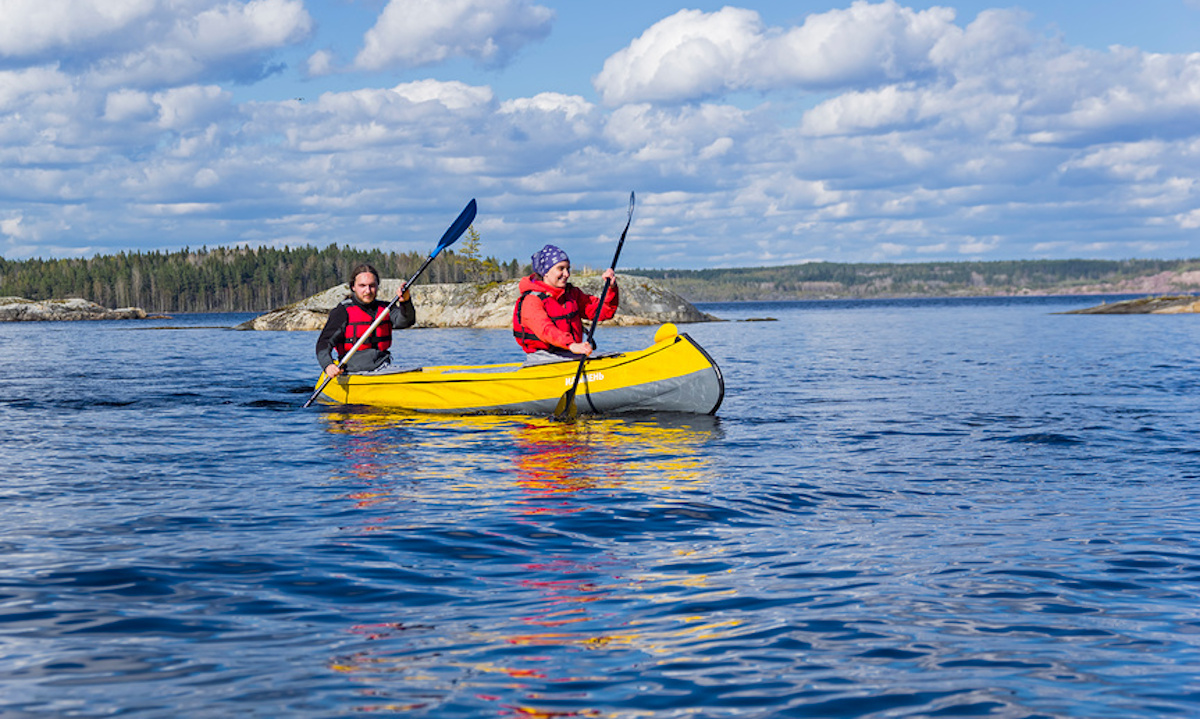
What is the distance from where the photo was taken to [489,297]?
70562 mm

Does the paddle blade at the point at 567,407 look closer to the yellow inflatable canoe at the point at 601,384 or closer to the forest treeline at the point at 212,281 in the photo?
the yellow inflatable canoe at the point at 601,384

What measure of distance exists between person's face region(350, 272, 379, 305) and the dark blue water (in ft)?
8.05

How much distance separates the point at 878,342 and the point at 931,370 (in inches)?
675

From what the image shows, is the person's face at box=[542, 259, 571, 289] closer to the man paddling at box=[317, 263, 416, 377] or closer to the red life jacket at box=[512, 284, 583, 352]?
the red life jacket at box=[512, 284, 583, 352]

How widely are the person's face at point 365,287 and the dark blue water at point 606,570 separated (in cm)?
245

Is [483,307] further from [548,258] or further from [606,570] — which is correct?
[606,570]

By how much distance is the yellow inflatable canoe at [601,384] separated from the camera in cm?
1394

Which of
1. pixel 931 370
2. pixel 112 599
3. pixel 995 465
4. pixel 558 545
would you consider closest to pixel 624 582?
pixel 558 545

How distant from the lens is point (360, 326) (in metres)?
15.6

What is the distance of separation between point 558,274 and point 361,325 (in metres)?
3.61

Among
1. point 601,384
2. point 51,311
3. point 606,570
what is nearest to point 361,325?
point 601,384

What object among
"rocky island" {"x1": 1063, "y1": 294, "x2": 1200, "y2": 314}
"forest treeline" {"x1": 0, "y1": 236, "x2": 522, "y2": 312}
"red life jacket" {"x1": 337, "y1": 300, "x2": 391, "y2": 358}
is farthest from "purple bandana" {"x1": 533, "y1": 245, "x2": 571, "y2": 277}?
"forest treeline" {"x1": 0, "y1": 236, "x2": 522, "y2": 312}

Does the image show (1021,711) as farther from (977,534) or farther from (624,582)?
(977,534)

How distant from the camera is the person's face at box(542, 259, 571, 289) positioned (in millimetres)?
13984
